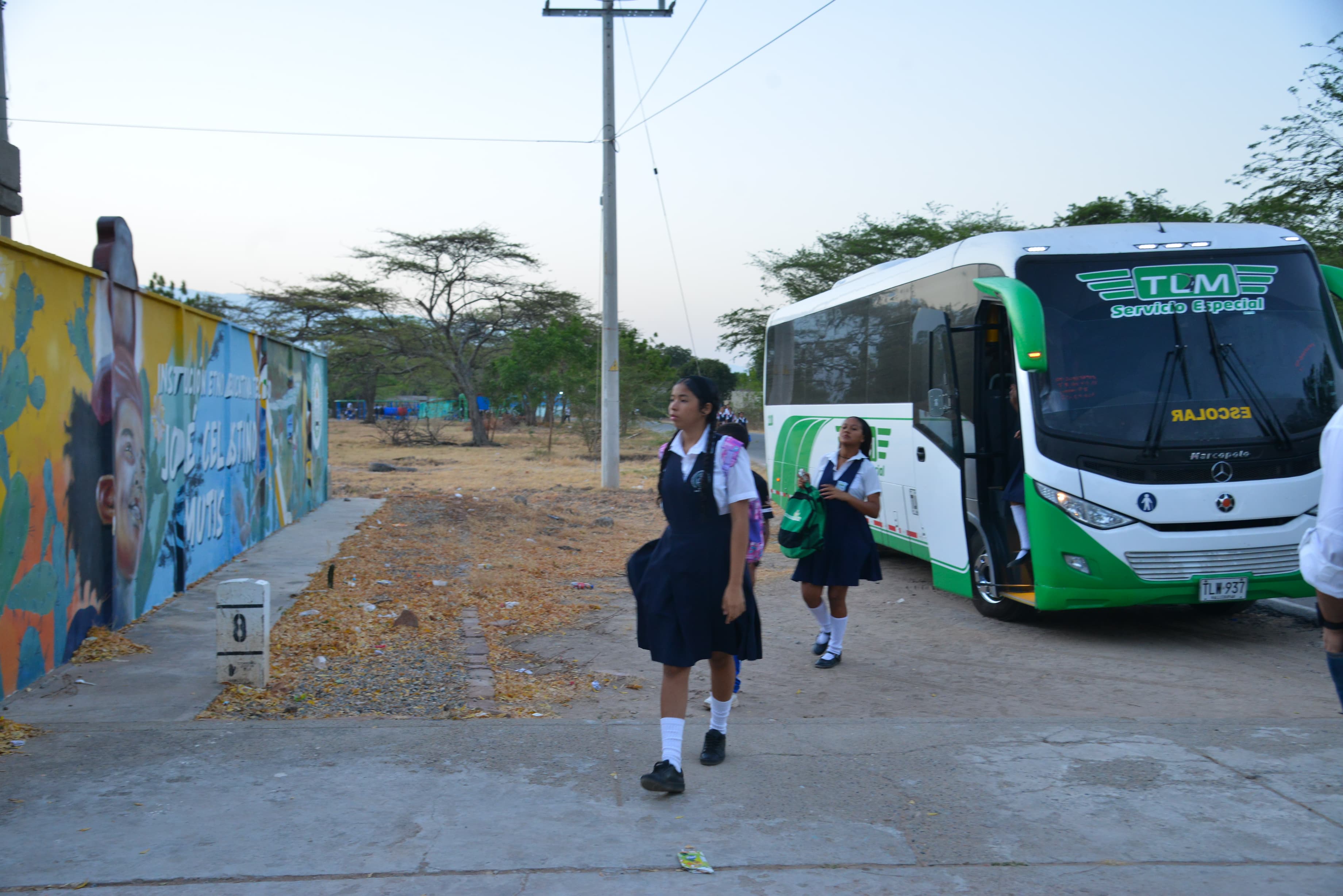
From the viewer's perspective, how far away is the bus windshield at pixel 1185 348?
7.61 meters

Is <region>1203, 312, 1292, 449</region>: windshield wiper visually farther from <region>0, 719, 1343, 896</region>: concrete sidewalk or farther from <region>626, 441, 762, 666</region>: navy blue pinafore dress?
<region>626, 441, 762, 666</region>: navy blue pinafore dress

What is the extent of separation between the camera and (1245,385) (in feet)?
25.3

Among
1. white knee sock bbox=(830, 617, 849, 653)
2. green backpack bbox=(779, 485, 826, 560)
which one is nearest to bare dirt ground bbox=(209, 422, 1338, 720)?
white knee sock bbox=(830, 617, 849, 653)

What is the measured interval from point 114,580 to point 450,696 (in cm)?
283

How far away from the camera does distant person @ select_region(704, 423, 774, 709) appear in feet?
17.0

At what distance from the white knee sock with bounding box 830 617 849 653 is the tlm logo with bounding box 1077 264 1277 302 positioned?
3.12 meters

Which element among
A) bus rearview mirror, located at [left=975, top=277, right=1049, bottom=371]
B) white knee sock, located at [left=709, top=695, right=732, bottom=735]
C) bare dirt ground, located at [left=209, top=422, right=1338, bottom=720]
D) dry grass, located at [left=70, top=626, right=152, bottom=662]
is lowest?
bare dirt ground, located at [left=209, top=422, right=1338, bottom=720]

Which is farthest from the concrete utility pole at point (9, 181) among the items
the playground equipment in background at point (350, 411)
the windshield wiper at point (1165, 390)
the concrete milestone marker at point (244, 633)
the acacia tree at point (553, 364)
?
the playground equipment in background at point (350, 411)

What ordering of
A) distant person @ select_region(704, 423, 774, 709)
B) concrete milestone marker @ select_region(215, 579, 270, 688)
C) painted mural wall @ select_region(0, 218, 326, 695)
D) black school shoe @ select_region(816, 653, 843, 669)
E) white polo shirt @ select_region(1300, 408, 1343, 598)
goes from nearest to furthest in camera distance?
white polo shirt @ select_region(1300, 408, 1343, 598), distant person @ select_region(704, 423, 774, 709), painted mural wall @ select_region(0, 218, 326, 695), concrete milestone marker @ select_region(215, 579, 270, 688), black school shoe @ select_region(816, 653, 843, 669)

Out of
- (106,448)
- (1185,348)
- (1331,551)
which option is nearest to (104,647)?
(106,448)

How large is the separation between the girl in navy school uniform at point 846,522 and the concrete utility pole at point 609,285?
534 inches

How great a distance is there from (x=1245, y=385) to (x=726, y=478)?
4979 mm

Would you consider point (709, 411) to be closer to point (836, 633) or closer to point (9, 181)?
point (836, 633)

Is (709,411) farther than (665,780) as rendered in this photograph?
Yes
